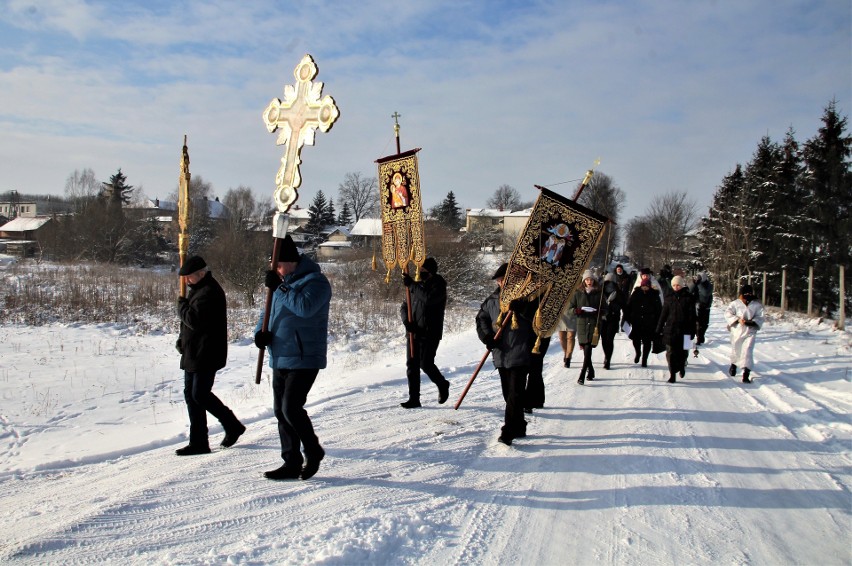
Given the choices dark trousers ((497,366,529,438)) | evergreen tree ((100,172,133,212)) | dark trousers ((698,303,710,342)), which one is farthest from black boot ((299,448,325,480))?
evergreen tree ((100,172,133,212))

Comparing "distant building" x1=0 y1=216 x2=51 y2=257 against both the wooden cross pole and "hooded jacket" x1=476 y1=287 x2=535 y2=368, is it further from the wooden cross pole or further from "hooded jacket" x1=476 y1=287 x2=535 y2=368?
"hooded jacket" x1=476 y1=287 x2=535 y2=368

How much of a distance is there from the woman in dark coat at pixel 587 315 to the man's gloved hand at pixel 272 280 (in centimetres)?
604

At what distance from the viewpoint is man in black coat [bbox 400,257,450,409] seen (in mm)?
7426

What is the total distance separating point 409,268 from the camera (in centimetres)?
850

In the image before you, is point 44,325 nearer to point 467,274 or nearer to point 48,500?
point 48,500

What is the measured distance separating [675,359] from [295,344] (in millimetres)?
7767

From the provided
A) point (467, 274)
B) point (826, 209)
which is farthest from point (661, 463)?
point (826, 209)

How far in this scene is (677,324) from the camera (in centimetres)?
1012

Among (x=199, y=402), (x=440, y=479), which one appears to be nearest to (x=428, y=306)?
(x=440, y=479)

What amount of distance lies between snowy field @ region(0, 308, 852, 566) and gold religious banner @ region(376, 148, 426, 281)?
2.06m

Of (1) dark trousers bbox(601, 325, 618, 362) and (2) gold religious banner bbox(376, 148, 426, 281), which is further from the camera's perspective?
(1) dark trousers bbox(601, 325, 618, 362)

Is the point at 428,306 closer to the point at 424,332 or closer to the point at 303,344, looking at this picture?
the point at 424,332

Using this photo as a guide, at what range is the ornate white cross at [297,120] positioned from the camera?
5625 millimetres

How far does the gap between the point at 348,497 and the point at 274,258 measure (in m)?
2.09
